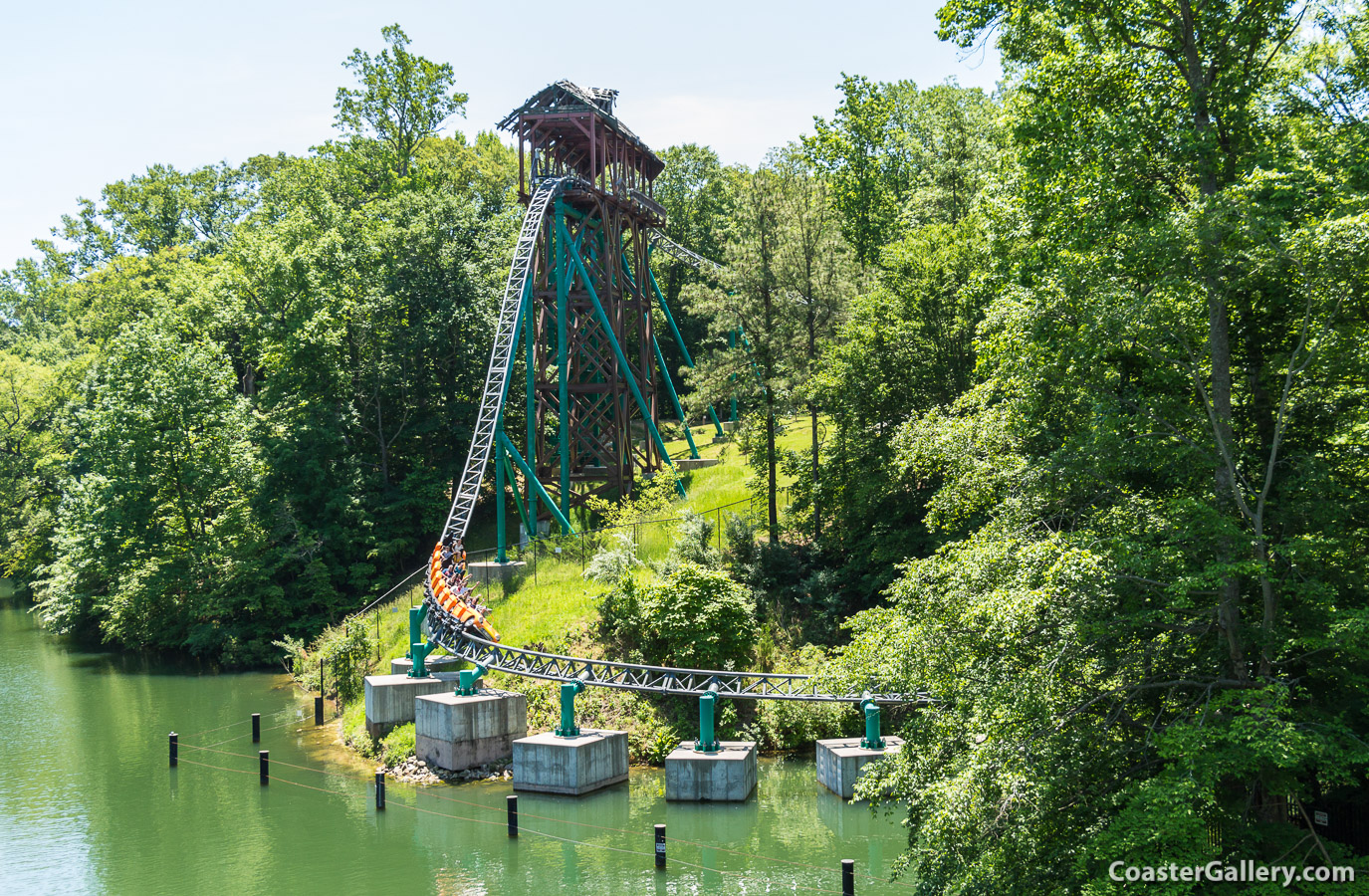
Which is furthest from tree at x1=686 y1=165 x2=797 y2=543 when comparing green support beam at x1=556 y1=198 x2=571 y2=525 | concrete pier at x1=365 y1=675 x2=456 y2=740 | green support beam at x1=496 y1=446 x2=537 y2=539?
concrete pier at x1=365 y1=675 x2=456 y2=740

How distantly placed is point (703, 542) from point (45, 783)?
52.5 feet

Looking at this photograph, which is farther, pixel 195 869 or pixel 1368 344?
pixel 195 869

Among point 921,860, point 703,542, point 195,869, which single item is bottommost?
point 195,869

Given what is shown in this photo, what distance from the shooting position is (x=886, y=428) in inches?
1030

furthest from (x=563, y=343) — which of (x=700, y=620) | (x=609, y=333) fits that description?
(x=700, y=620)

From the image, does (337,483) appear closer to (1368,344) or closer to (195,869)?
(195,869)

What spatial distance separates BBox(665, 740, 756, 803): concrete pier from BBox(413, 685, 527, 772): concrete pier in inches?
165

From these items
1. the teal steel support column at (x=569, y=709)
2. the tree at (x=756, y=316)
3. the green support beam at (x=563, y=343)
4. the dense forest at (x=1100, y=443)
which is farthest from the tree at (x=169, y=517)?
the dense forest at (x=1100, y=443)

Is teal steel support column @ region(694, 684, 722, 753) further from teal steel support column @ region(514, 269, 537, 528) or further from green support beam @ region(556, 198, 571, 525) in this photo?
green support beam @ region(556, 198, 571, 525)

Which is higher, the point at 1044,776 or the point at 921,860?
the point at 1044,776

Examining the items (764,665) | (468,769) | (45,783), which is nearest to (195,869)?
(468,769)

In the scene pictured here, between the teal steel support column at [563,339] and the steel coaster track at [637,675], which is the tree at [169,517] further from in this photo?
the steel coaster track at [637,675]

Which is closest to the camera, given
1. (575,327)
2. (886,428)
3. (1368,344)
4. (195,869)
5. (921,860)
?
(1368,344)

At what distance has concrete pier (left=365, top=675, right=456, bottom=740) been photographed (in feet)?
75.4
